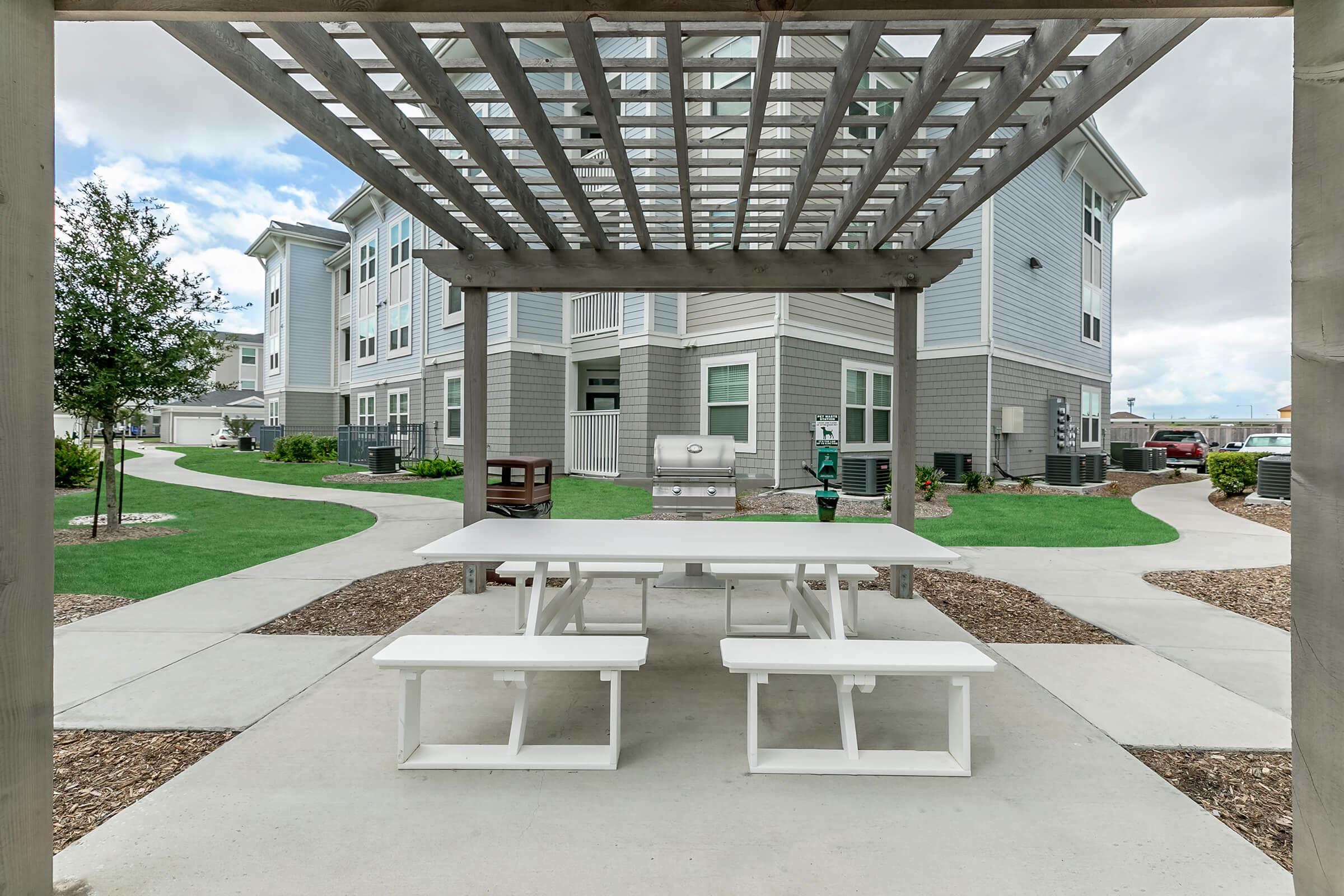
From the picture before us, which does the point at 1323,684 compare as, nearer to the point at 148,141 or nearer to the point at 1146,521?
the point at 1146,521

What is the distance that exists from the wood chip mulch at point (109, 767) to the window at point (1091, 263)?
20.7m

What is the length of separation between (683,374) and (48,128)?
36.8ft

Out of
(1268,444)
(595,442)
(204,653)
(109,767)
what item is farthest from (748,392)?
(1268,444)

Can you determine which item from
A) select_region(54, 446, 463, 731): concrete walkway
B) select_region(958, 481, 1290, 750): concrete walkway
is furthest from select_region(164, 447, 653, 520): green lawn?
select_region(958, 481, 1290, 750): concrete walkway

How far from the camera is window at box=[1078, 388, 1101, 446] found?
59.0 ft

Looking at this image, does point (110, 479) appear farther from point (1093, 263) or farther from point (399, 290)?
point (1093, 263)

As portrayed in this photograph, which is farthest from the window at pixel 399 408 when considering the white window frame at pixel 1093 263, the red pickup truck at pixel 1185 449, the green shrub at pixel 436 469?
the red pickup truck at pixel 1185 449

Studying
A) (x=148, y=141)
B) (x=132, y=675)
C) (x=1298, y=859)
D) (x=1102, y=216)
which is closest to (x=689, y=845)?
(x=1298, y=859)

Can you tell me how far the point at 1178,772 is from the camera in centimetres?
268

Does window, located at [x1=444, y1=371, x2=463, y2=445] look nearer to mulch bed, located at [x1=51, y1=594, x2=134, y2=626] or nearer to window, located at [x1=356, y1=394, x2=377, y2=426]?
window, located at [x1=356, y1=394, x2=377, y2=426]

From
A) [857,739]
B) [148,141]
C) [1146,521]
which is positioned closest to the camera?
[857,739]

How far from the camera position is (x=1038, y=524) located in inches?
376

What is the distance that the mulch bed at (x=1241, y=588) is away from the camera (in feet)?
17.3

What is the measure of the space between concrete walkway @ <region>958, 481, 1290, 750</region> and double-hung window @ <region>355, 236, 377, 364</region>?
793 inches
